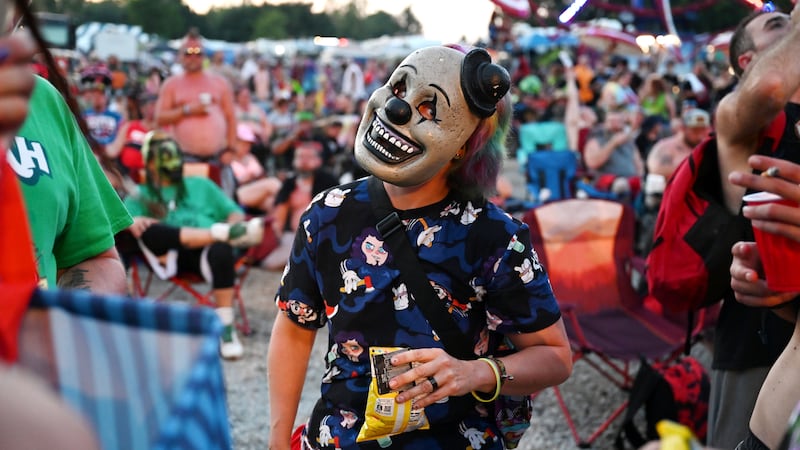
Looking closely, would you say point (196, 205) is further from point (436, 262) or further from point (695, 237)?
point (436, 262)

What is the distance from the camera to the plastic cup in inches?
60.4

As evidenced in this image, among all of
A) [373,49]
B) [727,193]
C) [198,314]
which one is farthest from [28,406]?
[373,49]

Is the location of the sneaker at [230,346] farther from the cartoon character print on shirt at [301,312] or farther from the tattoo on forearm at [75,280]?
the tattoo on forearm at [75,280]

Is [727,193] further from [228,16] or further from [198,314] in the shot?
[228,16]

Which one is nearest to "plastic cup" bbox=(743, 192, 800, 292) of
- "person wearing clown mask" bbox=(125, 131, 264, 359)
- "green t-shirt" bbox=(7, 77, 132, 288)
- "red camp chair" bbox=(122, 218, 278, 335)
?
"green t-shirt" bbox=(7, 77, 132, 288)

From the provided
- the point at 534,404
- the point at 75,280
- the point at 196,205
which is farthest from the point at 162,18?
the point at 75,280

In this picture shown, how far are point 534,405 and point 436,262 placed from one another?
10.4ft

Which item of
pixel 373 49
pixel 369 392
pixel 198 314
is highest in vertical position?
pixel 198 314

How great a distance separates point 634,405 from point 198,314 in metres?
3.39

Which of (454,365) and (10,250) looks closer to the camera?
(10,250)

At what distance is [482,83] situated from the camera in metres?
1.82

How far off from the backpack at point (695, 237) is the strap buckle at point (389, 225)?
1025mm

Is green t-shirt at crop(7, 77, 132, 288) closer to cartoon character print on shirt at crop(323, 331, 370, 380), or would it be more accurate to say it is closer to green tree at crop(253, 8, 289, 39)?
cartoon character print on shirt at crop(323, 331, 370, 380)

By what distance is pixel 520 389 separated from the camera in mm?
1796
